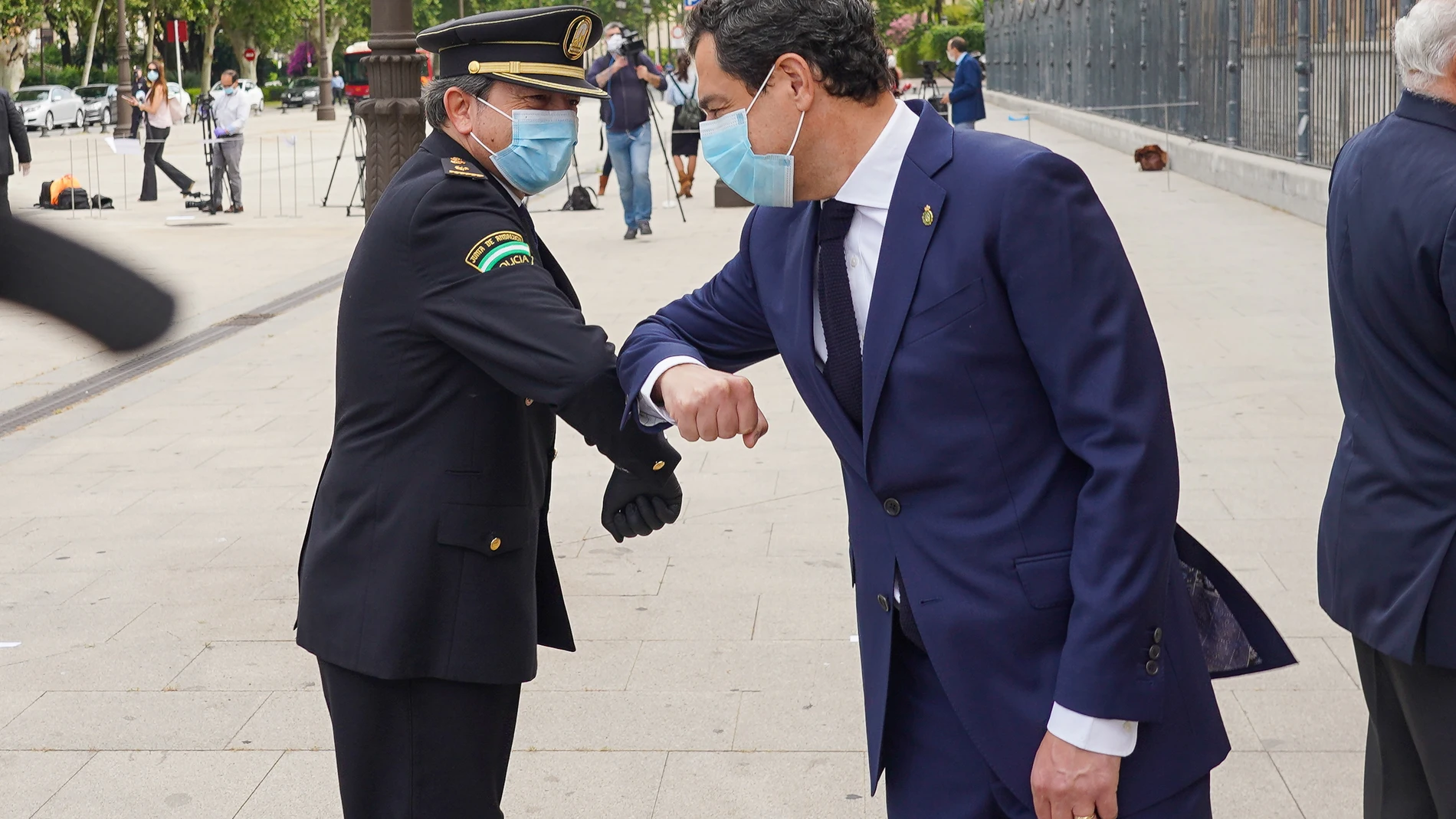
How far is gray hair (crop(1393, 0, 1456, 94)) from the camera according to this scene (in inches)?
90.0

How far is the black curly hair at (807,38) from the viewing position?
210 cm

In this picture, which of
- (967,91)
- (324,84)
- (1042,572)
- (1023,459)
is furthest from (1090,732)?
(324,84)

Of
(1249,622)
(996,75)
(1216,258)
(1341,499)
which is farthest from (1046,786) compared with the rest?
(996,75)

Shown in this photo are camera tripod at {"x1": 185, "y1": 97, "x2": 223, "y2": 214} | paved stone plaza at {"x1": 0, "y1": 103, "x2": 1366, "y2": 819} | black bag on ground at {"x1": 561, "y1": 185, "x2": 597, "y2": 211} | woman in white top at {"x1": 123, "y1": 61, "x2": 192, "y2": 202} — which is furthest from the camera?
woman in white top at {"x1": 123, "y1": 61, "x2": 192, "y2": 202}

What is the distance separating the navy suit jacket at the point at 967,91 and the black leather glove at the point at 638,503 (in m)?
18.8

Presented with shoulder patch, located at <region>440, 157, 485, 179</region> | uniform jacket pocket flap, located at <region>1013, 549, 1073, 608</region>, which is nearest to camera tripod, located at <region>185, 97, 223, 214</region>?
shoulder patch, located at <region>440, 157, 485, 179</region>

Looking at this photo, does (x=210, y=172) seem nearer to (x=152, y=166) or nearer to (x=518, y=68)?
(x=152, y=166)

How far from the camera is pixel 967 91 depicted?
69.1 ft

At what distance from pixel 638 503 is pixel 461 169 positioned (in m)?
0.65

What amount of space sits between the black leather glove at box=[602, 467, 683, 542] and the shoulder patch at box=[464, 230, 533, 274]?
0.45 m

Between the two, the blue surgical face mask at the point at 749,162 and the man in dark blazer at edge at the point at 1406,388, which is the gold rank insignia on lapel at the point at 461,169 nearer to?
the blue surgical face mask at the point at 749,162

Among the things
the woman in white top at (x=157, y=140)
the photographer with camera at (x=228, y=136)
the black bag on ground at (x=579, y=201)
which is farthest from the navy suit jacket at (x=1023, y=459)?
the woman in white top at (x=157, y=140)

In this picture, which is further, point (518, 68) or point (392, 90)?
point (392, 90)

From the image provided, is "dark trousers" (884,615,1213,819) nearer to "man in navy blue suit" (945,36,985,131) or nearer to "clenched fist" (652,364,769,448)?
"clenched fist" (652,364,769,448)
